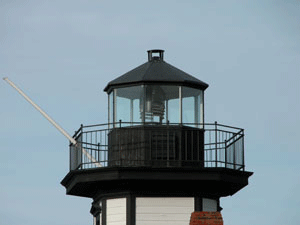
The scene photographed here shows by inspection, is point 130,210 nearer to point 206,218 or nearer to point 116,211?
point 116,211

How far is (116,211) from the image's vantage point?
2781 centimetres

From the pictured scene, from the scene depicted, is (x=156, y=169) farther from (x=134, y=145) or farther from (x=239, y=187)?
(x=239, y=187)

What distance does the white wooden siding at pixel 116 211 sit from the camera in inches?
1087

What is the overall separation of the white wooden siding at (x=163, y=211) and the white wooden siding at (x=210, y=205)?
0.39m

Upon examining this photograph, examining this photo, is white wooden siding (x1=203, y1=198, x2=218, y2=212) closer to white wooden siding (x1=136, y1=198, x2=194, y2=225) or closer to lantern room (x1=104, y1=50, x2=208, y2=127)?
white wooden siding (x1=136, y1=198, x2=194, y2=225)

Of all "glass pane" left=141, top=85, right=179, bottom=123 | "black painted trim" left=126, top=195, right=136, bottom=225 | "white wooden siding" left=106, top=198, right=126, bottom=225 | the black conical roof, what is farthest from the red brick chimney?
the black conical roof

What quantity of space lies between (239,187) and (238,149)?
1203 millimetres

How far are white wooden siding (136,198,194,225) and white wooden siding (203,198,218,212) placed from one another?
386 mm

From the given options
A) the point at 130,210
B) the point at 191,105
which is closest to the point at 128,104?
the point at 191,105

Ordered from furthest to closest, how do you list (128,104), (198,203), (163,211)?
(128,104) → (198,203) → (163,211)

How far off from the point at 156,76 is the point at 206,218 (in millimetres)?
3931

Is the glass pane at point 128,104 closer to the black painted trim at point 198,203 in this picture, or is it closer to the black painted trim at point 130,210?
the black painted trim at point 130,210

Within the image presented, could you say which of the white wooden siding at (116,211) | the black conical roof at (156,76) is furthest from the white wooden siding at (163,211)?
the black conical roof at (156,76)

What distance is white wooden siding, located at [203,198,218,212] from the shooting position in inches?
1099
